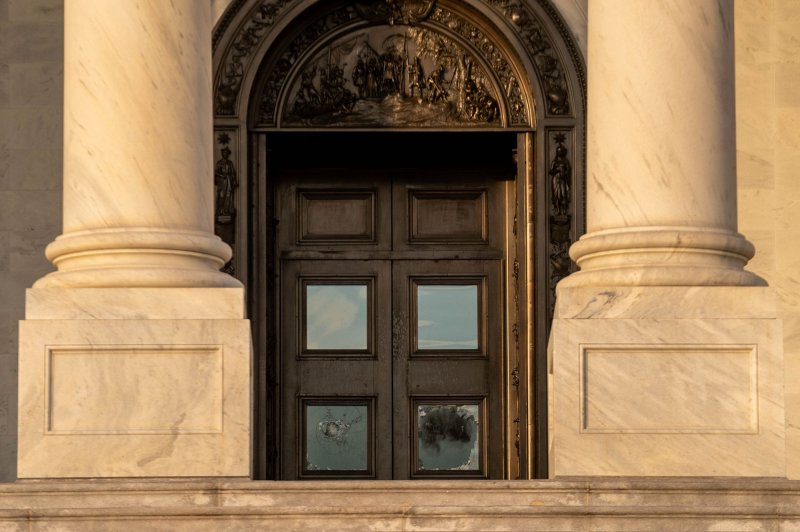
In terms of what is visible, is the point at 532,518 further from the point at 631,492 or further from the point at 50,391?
the point at 50,391

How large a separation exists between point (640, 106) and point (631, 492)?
3.44 meters

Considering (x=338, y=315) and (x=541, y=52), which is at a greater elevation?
(x=541, y=52)

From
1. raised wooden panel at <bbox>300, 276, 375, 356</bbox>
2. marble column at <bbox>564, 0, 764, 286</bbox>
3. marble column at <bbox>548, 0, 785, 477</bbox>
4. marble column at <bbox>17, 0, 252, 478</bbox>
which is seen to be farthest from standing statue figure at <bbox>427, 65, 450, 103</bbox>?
marble column at <bbox>17, 0, 252, 478</bbox>

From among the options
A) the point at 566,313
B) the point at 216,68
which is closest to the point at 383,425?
the point at 216,68

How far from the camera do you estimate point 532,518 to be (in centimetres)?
1305

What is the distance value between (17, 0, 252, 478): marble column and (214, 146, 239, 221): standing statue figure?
3992 millimetres

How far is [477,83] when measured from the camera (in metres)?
20.3

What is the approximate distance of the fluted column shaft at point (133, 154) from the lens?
590 inches

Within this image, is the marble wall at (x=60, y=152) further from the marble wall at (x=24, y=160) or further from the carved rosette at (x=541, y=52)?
the carved rosette at (x=541, y=52)

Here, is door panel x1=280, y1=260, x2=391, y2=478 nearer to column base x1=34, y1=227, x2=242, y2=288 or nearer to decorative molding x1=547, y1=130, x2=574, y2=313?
decorative molding x1=547, y1=130, x2=574, y2=313

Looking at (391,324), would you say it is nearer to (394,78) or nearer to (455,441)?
(455,441)

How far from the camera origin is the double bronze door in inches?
809

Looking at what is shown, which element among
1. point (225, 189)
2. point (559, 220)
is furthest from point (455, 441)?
point (225, 189)

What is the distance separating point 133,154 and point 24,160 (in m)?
5.30
